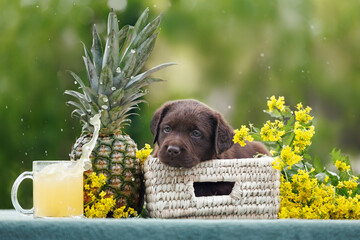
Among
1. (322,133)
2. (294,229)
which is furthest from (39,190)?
(322,133)

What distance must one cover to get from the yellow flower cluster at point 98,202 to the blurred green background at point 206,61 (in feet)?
11.2

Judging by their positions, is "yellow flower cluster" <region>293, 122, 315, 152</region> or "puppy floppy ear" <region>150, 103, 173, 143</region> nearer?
"yellow flower cluster" <region>293, 122, 315, 152</region>

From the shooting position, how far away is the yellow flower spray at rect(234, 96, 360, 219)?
1248 millimetres

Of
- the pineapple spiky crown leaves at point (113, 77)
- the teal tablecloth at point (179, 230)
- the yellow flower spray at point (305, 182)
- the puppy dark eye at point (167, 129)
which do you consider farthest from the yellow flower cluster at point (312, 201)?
the pineapple spiky crown leaves at point (113, 77)

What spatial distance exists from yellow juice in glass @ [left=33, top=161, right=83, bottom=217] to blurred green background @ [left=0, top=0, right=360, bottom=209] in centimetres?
350

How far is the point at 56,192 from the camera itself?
1.19 m

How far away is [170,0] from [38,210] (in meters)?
4.46

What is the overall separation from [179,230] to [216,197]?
0.90ft

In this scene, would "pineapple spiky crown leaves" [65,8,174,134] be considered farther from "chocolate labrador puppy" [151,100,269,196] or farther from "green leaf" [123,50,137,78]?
"chocolate labrador puppy" [151,100,269,196]

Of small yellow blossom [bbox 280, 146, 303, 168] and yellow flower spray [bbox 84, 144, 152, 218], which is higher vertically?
small yellow blossom [bbox 280, 146, 303, 168]

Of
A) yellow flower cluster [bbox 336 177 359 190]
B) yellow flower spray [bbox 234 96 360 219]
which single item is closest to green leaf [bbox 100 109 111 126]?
yellow flower spray [bbox 234 96 360 219]

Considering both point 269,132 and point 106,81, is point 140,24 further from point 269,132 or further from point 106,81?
point 269,132

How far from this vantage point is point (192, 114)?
140 cm

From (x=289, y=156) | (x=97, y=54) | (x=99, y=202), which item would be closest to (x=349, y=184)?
(x=289, y=156)
